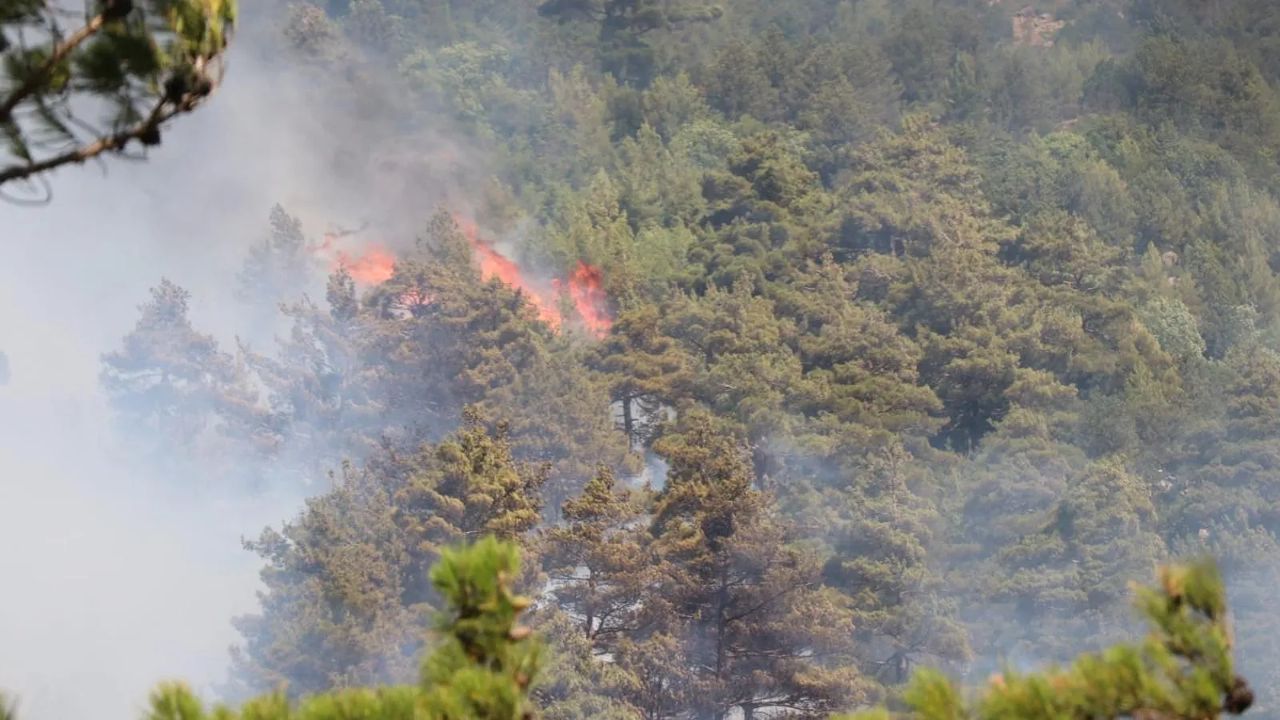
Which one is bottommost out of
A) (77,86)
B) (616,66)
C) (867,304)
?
(77,86)

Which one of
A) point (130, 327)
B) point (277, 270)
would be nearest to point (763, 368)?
point (277, 270)

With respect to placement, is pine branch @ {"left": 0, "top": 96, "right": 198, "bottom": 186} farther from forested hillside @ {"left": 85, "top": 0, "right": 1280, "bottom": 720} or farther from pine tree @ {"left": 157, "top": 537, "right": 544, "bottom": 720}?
forested hillside @ {"left": 85, "top": 0, "right": 1280, "bottom": 720}

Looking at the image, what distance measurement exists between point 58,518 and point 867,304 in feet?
77.6

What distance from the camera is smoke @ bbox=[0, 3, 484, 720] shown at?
180ft

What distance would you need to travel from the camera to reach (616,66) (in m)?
97.2

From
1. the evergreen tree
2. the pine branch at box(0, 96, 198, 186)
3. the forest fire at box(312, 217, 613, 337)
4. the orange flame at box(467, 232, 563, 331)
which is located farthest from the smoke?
the evergreen tree

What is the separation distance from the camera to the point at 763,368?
5147 centimetres

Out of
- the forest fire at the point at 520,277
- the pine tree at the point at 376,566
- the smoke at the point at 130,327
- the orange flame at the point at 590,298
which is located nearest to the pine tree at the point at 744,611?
the pine tree at the point at 376,566

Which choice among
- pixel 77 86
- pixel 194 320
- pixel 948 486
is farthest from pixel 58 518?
pixel 77 86

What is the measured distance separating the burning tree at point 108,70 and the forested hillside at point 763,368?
804 inches

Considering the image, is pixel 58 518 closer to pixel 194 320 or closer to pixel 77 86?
pixel 194 320

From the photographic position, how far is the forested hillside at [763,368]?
3697 cm

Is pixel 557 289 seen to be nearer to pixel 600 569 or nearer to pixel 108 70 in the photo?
pixel 600 569

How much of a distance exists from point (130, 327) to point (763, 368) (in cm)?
2952
